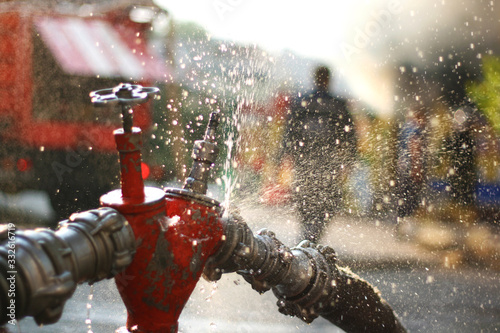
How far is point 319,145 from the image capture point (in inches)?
281

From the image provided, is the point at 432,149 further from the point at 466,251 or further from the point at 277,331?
the point at 277,331

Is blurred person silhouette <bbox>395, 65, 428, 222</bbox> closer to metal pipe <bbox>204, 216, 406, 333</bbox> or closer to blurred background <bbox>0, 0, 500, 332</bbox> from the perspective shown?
blurred background <bbox>0, 0, 500, 332</bbox>

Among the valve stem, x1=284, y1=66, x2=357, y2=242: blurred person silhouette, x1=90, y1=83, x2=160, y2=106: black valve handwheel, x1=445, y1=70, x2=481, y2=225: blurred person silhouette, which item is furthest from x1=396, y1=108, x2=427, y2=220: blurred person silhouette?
x1=90, y1=83, x2=160, y2=106: black valve handwheel

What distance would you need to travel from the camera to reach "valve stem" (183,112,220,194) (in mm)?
1444

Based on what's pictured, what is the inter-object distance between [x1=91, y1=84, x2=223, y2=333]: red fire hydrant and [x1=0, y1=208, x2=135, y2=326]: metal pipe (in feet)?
0.31

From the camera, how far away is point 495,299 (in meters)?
3.80

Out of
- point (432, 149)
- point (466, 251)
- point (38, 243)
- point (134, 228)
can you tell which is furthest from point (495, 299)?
point (432, 149)

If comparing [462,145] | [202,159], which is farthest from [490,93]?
[202,159]

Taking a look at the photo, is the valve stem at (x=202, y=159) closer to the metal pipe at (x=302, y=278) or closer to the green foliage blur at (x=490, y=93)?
the metal pipe at (x=302, y=278)

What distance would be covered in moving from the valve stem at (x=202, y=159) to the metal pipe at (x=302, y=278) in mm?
178

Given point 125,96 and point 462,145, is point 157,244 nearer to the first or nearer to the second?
point 125,96

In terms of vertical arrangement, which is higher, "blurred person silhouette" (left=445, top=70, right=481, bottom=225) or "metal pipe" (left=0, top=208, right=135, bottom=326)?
"metal pipe" (left=0, top=208, right=135, bottom=326)

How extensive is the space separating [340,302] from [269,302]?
1653 mm

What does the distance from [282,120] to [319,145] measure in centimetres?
90
